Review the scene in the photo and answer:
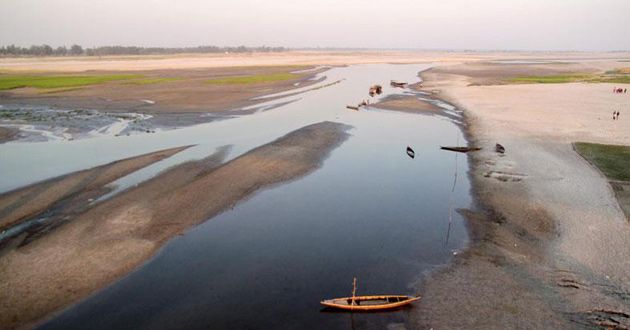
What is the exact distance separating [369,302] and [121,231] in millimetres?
12148

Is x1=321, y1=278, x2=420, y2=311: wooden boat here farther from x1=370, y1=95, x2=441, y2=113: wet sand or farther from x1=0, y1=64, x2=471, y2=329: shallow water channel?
x1=370, y1=95, x2=441, y2=113: wet sand

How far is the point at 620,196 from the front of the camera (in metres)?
21.9

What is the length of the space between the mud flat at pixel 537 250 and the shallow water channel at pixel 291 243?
122 cm

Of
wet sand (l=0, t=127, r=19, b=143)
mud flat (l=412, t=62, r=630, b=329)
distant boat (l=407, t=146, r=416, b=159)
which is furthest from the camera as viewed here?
wet sand (l=0, t=127, r=19, b=143)

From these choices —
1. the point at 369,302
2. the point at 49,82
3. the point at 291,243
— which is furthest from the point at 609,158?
the point at 49,82

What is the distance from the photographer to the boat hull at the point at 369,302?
13031mm

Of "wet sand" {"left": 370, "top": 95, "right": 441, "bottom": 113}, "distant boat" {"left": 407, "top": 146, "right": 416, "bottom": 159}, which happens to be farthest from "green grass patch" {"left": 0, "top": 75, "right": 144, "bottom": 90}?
"distant boat" {"left": 407, "top": 146, "right": 416, "bottom": 159}

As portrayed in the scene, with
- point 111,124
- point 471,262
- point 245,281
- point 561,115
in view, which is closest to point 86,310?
point 245,281

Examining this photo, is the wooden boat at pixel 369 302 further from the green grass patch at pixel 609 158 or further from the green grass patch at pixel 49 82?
the green grass patch at pixel 49 82

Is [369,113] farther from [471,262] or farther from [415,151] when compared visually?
[471,262]

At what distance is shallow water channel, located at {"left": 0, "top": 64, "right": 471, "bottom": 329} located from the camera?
1320 cm

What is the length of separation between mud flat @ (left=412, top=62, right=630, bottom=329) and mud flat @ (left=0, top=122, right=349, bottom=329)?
1188 cm

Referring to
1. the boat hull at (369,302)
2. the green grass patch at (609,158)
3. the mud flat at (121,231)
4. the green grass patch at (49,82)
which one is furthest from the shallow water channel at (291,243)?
the green grass patch at (49,82)

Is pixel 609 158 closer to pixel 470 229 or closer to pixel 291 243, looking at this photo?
pixel 470 229
